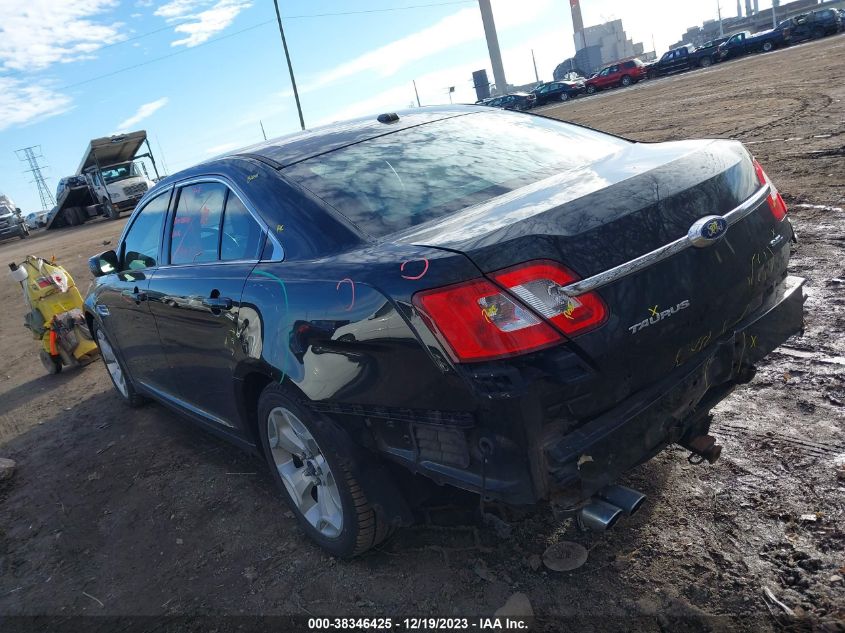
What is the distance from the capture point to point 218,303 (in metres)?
3.18

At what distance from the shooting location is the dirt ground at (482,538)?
2.34 m

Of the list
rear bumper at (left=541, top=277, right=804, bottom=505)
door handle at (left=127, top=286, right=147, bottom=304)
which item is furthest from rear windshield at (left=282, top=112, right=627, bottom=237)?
door handle at (left=127, top=286, right=147, bottom=304)

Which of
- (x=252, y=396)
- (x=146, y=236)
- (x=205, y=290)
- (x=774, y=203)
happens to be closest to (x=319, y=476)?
(x=252, y=396)

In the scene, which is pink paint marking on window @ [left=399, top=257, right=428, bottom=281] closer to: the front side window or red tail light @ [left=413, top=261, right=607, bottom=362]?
red tail light @ [left=413, top=261, right=607, bottom=362]

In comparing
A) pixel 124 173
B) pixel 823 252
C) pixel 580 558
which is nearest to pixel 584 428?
pixel 580 558

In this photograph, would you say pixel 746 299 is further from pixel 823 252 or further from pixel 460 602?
pixel 823 252

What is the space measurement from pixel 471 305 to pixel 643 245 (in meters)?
0.63

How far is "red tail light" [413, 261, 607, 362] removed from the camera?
204 centimetres

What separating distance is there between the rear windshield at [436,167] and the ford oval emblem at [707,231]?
0.78 meters

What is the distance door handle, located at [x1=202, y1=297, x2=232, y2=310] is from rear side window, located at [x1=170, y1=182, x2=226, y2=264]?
23cm

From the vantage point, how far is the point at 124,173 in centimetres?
3238

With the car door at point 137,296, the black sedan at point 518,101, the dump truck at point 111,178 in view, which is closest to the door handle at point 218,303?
the car door at point 137,296

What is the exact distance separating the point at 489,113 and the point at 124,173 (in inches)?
1280

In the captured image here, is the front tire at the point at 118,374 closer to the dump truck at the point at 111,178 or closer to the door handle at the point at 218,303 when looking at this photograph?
the door handle at the point at 218,303
